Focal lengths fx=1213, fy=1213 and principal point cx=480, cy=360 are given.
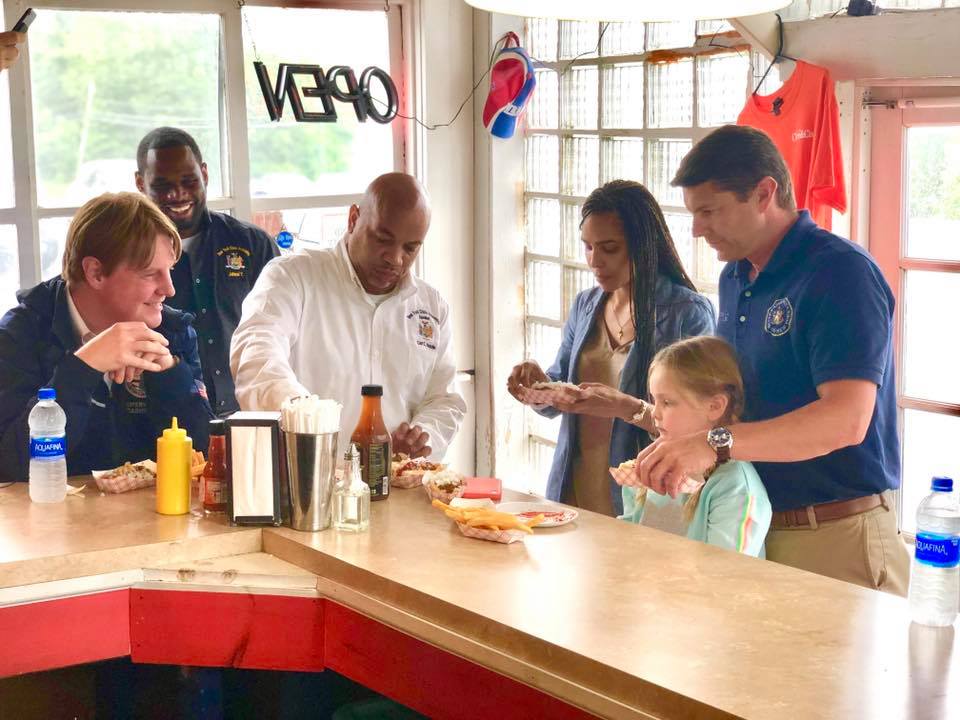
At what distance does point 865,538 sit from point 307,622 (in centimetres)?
135

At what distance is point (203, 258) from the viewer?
4.30 m

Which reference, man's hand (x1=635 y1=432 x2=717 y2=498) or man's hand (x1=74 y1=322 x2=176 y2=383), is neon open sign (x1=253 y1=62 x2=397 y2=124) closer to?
man's hand (x1=74 y1=322 x2=176 y2=383)

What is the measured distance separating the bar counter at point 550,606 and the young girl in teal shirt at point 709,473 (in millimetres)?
222

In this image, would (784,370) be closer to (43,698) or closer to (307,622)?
(307,622)

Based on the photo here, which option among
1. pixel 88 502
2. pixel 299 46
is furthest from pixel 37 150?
pixel 88 502

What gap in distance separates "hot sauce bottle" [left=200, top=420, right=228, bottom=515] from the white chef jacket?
2.86 feet

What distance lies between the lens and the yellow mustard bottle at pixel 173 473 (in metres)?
2.71

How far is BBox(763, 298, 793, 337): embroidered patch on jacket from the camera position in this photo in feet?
9.75

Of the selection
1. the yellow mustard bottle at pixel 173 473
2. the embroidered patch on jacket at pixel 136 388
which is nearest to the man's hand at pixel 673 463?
the yellow mustard bottle at pixel 173 473

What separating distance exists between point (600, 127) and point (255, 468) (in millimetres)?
2727

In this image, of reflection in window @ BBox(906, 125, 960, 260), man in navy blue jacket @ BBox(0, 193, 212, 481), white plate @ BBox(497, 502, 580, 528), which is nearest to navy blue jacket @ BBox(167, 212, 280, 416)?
man in navy blue jacket @ BBox(0, 193, 212, 481)

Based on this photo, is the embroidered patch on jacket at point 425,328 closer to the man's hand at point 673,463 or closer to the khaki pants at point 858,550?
the man's hand at point 673,463

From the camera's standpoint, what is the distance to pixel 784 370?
301cm

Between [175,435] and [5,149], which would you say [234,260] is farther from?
[175,435]
